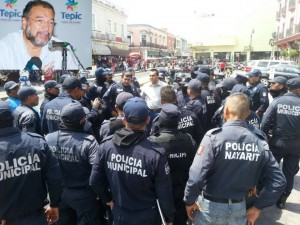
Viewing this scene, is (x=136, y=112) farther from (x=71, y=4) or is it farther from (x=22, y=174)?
(x=71, y=4)

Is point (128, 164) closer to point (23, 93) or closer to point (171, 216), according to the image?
point (171, 216)

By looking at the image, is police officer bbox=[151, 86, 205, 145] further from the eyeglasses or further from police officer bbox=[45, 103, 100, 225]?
the eyeglasses

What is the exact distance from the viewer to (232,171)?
2445mm

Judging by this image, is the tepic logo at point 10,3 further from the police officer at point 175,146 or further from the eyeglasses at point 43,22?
the police officer at point 175,146

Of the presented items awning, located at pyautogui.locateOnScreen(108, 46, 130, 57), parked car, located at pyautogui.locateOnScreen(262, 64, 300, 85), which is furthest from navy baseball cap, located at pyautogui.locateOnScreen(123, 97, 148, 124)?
awning, located at pyautogui.locateOnScreen(108, 46, 130, 57)

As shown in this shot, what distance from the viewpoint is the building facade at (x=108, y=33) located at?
3350cm

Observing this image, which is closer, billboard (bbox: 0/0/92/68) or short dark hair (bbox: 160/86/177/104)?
short dark hair (bbox: 160/86/177/104)

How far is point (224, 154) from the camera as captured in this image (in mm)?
2418

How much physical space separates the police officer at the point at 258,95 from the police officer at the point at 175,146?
11.6 feet

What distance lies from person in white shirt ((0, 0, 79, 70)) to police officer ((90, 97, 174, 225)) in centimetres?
936

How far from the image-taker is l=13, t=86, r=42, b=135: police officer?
13.1 ft

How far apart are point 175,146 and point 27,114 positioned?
2259 mm

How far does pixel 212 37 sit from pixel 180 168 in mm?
57966

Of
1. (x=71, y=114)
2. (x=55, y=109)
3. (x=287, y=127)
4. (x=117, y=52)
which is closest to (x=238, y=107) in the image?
(x=71, y=114)
